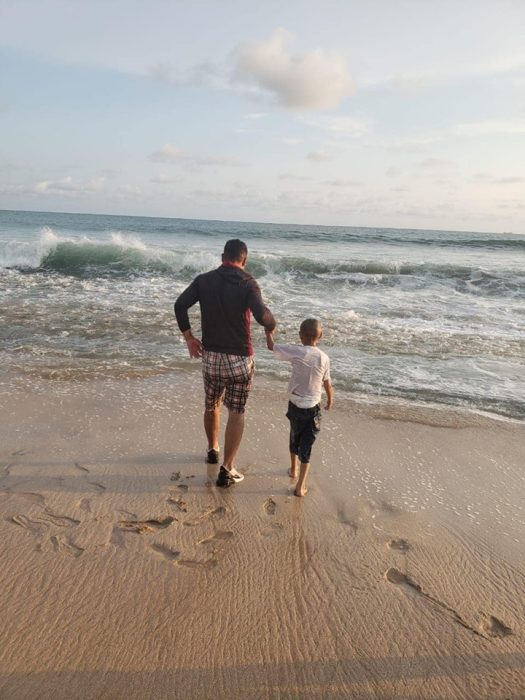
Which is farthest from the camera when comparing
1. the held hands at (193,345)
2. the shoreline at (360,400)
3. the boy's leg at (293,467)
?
the shoreline at (360,400)

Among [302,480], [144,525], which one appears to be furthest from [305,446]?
[144,525]

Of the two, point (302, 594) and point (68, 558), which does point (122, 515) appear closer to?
point (68, 558)

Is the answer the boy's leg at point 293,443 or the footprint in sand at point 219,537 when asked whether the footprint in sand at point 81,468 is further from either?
the boy's leg at point 293,443

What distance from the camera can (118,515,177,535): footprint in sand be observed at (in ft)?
10.5

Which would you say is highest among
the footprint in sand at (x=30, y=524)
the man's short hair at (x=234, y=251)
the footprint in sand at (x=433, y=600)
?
the man's short hair at (x=234, y=251)

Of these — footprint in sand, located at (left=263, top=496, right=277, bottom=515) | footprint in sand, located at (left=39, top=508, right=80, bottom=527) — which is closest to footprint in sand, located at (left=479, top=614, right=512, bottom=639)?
footprint in sand, located at (left=263, top=496, right=277, bottom=515)

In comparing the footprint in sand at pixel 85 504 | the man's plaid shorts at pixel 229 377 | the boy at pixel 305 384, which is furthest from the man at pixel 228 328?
the footprint in sand at pixel 85 504

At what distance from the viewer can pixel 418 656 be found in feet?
7.77

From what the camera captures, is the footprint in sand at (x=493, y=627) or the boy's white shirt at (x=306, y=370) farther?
the boy's white shirt at (x=306, y=370)

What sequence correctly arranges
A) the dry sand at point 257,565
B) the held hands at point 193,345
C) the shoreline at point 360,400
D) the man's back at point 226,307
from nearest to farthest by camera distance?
Answer: the dry sand at point 257,565, the man's back at point 226,307, the held hands at point 193,345, the shoreline at point 360,400

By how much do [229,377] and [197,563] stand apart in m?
1.38

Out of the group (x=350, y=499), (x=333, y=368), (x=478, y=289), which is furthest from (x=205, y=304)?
(x=478, y=289)

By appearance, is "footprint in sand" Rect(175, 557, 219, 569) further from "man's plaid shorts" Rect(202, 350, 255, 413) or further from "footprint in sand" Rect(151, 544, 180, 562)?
"man's plaid shorts" Rect(202, 350, 255, 413)

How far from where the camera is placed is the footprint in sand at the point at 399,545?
3160mm
